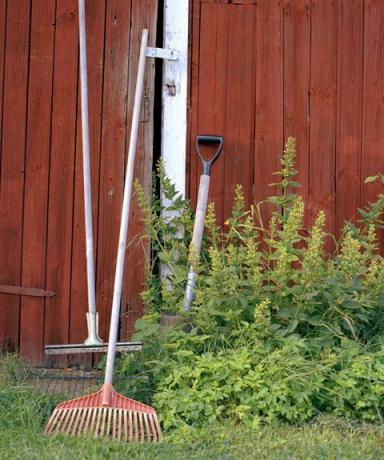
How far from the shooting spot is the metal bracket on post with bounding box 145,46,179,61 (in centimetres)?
425

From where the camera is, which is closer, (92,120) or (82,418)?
(82,418)

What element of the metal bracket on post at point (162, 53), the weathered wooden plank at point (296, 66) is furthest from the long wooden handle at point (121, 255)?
the weathered wooden plank at point (296, 66)

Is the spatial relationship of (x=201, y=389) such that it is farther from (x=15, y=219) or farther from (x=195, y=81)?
(x=195, y=81)

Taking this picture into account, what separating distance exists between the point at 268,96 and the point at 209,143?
51 cm

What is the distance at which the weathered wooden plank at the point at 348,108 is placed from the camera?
441 cm

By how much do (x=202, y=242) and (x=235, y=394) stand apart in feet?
3.67

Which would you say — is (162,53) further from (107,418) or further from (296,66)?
(107,418)

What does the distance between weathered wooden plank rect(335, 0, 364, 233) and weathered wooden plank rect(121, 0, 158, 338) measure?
122 cm

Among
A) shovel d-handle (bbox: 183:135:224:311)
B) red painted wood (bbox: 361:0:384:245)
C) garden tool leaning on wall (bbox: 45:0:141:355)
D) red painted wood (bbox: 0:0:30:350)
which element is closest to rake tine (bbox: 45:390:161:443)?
garden tool leaning on wall (bbox: 45:0:141:355)

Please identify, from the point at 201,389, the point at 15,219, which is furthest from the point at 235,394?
the point at 15,219

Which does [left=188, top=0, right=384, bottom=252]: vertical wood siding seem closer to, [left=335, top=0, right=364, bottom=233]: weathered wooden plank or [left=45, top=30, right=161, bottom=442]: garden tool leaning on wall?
[left=335, top=0, right=364, bottom=233]: weathered wooden plank

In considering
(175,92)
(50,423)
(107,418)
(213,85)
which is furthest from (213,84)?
(50,423)

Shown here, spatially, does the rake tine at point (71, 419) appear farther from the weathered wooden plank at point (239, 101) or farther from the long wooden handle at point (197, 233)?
the weathered wooden plank at point (239, 101)

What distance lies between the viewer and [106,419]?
122 inches
